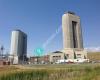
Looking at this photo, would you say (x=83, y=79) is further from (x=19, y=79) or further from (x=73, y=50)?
(x=73, y=50)

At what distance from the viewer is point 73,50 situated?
19838 cm

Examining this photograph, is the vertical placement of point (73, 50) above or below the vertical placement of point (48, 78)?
above

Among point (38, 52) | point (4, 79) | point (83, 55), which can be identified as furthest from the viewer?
point (83, 55)

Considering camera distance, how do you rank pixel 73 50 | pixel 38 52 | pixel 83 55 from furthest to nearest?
pixel 73 50 < pixel 83 55 < pixel 38 52

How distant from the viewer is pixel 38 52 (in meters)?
124

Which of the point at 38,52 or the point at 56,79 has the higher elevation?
the point at 38,52

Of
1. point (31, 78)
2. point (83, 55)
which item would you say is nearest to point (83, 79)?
point (31, 78)

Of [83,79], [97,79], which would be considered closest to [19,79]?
[83,79]

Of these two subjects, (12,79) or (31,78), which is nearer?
(12,79)

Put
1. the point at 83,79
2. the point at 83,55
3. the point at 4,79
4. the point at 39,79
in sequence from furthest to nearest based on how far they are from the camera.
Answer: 1. the point at 83,55
2. the point at 39,79
3. the point at 4,79
4. the point at 83,79

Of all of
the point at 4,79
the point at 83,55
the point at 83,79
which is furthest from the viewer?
the point at 83,55

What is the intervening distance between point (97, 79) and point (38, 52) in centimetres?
10057

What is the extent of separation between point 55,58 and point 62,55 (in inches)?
293

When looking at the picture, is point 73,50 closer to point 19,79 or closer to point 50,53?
point 50,53
